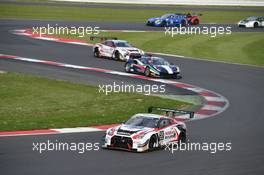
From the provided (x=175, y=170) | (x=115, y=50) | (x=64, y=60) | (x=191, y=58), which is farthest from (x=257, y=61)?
(x=175, y=170)

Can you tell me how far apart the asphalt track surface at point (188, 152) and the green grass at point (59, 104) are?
2066mm

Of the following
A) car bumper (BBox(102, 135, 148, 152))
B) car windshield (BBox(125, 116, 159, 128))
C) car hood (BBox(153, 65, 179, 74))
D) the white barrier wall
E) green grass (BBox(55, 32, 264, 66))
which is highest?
the white barrier wall

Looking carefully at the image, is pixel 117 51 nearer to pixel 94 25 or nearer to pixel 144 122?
pixel 94 25

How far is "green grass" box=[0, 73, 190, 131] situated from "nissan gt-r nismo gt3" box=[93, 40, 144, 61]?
867 cm

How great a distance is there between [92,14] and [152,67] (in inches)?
1311

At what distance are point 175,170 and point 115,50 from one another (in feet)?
85.1

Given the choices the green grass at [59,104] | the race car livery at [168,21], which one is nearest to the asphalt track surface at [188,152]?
the green grass at [59,104]

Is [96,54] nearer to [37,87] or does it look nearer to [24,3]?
[37,87]

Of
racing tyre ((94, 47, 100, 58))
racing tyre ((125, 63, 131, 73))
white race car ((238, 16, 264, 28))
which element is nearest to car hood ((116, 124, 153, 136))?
racing tyre ((125, 63, 131, 73))

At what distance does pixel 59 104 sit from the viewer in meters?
28.9

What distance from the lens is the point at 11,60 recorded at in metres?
41.8

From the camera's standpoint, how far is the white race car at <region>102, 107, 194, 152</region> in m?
20.5

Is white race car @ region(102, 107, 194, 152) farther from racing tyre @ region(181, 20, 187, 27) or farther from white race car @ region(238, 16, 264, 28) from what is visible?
white race car @ region(238, 16, 264, 28)

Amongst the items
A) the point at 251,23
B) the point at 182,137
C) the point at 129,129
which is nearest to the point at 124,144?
the point at 129,129
